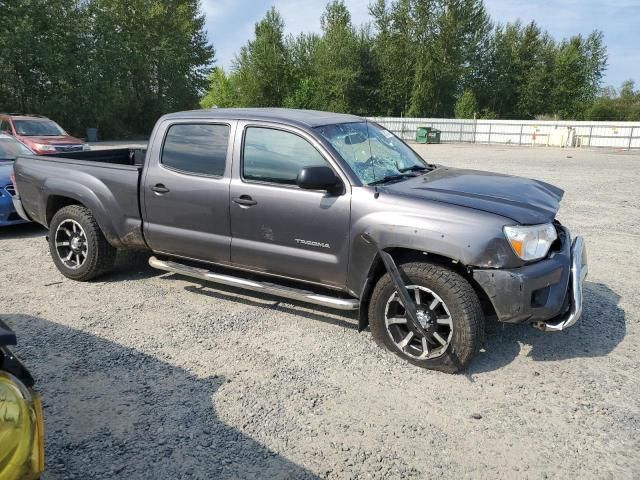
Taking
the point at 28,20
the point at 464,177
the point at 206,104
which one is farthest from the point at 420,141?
the point at 206,104

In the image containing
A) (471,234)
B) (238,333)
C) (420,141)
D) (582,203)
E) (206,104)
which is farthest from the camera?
(206,104)

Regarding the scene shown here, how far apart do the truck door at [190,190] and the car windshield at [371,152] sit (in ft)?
3.21

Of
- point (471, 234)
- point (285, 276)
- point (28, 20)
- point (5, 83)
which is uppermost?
point (28, 20)

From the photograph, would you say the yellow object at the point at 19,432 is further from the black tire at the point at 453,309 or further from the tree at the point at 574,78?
the tree at the point at 574,78

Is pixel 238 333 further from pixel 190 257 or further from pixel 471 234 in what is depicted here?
pixel 471 234

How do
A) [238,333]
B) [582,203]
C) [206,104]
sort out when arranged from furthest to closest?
[206,104] < [582,203] < [238,333]

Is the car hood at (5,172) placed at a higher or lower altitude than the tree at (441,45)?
lower

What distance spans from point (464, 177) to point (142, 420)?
3186 millimetres

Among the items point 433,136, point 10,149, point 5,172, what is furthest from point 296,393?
point 433,136

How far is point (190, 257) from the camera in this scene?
15.7 feet

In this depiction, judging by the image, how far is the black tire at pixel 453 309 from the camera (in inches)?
136

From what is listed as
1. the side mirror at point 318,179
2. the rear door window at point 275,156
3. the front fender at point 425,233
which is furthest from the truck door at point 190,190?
the front fender at point 425,233

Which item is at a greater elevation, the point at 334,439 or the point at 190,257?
the point at 190,257

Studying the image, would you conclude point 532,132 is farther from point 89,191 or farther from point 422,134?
point 89,191
